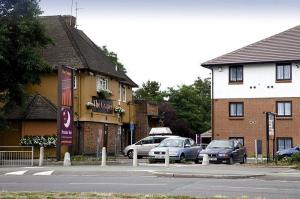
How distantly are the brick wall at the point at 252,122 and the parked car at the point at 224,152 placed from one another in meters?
15.7

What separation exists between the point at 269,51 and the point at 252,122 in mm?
6376

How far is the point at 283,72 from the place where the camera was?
50.1 meters

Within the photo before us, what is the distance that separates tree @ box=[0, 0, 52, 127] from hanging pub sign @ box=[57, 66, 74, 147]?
16.9ft

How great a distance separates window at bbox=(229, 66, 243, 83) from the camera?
169 feet

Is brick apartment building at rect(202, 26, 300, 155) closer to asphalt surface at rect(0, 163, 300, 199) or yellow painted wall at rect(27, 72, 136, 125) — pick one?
yellow painted wall at rect(27, 72, 136, 125)

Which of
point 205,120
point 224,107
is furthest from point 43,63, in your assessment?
point 205,120

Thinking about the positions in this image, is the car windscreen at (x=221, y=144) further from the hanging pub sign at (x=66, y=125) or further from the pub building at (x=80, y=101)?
the pub building at (x=80, y=101)

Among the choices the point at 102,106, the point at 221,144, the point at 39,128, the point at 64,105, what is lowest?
the point at 221,144

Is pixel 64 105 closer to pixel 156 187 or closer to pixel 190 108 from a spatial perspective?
pixel 156 187

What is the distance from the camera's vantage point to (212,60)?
171 ft

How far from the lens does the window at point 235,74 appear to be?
51375 millimetres

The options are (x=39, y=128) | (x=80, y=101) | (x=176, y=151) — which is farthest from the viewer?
(x=80, y=101)

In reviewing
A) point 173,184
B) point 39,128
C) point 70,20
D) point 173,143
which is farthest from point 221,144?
point 70,20

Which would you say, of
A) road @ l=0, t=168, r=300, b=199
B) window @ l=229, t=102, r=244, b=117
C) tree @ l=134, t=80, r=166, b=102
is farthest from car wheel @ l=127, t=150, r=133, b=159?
tree @ l=134, t=80, r=166, b=102
